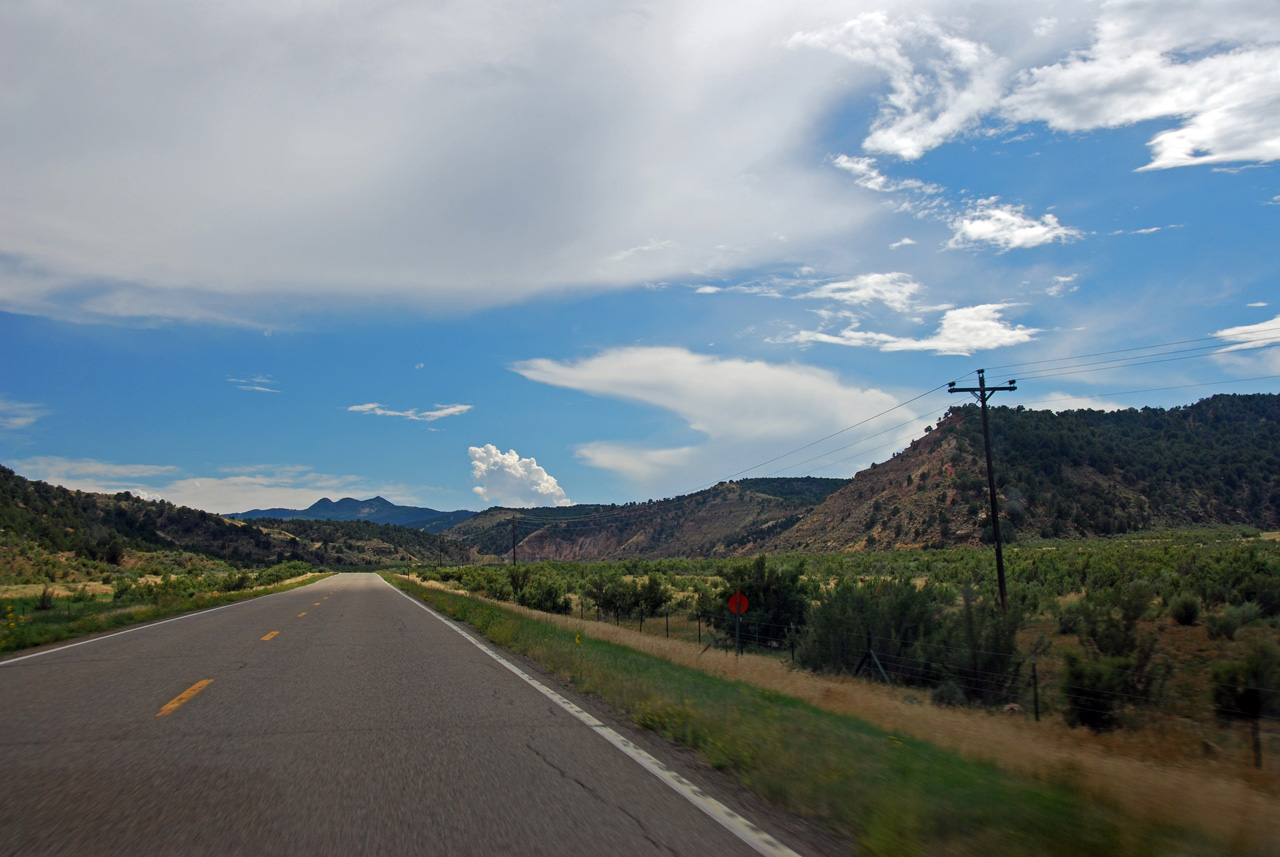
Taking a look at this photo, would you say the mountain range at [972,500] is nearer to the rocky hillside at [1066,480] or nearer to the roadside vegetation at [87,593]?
the rocky hillside at [1066,480]

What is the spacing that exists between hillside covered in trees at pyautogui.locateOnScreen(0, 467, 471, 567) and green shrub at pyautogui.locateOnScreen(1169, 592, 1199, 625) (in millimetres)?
84178

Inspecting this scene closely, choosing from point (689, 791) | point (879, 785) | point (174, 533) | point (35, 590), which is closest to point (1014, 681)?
point (879, 785)

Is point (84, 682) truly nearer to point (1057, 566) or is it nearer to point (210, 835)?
point (210, 835)

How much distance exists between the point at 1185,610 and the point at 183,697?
85.5 feet

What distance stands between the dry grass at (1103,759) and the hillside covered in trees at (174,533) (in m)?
80.2

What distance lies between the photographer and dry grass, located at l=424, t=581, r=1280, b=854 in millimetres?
5312

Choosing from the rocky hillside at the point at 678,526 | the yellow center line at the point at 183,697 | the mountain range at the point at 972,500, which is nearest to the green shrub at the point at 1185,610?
the yellow center line at the point at 183,697

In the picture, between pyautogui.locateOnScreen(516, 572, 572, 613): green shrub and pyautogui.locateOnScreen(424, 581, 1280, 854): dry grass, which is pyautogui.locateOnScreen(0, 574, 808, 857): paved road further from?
pyautogui.locateOnScreen(516, 572, 572, 613): green shrub

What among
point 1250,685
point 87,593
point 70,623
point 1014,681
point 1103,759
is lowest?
point 1014,681

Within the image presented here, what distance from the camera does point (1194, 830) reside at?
468cm

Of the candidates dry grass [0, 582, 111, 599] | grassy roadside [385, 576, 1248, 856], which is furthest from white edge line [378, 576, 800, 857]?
dry grass [0, 582, 111, 599]

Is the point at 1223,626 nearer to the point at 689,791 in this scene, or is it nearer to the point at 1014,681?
the point at 1014,681

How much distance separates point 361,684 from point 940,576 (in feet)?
127

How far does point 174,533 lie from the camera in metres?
119
